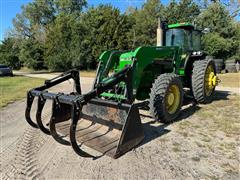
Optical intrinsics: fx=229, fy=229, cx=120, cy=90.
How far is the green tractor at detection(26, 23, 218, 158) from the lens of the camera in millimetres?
3623

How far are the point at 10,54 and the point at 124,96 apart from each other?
4006cm

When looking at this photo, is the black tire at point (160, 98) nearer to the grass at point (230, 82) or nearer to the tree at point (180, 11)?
the grass at point (230, 82)

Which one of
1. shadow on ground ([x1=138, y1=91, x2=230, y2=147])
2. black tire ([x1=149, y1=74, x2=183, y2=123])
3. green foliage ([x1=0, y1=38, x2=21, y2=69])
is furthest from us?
green foliage ([x1=0, y1=38, x2=21, y2=69])

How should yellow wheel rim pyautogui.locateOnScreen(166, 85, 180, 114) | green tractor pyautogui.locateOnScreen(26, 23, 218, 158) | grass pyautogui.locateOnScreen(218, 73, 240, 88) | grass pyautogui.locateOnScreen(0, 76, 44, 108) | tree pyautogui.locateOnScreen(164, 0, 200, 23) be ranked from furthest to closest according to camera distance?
tree pyautogui.locateOnScreen(164, 0, 200, 23) < grass pyautogui.locateOnScreen(218, 73, 240, 88) < grass pyautogui.locateOnScreen(0, 76, 44, 108) < yellow wheel rim pyautogui.locateOnScreen(166, 85, 180, 114) < green tractor pyautogui.locateOnScreen(26, 23, 218, 158)

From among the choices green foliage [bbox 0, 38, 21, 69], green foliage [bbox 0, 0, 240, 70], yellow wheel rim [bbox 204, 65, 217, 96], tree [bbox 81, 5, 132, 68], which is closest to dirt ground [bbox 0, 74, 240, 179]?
yellow wheel rim [bbox 204, 65, 217, 96]

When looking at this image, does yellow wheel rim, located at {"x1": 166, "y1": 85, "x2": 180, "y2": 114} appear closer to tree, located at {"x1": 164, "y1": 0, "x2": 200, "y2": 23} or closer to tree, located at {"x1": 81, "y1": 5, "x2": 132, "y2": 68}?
tree, located at {"x1": 81, "y1": 5, "x2": 132, "y2": 68}

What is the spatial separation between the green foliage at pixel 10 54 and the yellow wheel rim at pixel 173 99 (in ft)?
128

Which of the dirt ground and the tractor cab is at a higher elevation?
the tractor cab

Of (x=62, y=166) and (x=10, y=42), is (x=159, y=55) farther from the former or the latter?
(x=10, y=42)

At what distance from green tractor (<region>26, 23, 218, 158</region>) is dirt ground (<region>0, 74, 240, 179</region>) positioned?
8.4 inches

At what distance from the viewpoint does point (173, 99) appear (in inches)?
208

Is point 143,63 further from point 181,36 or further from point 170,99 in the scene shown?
point 181,36


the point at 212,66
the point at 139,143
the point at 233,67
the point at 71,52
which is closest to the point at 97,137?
the point at 139,143

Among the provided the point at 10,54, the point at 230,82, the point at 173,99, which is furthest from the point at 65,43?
the point at 173,99
